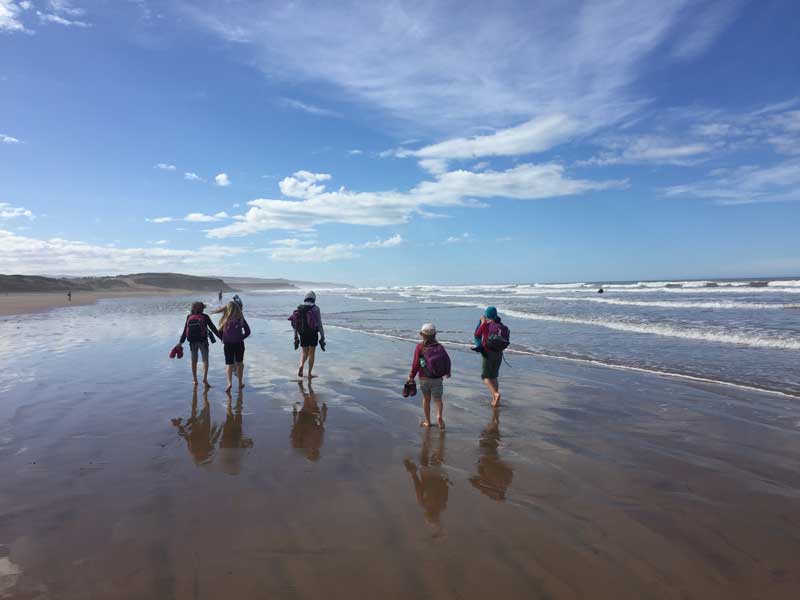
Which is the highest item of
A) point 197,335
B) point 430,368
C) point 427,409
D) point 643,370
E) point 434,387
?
point 197,335

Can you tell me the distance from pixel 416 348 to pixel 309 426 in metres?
2.32

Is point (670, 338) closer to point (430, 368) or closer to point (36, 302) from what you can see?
point (430, 368)

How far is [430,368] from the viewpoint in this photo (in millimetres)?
6801

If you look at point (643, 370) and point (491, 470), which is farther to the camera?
point (643, 370)

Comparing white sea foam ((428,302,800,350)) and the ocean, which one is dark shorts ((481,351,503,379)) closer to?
the ocean

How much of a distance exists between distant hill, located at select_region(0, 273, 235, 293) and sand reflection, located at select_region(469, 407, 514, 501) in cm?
8233

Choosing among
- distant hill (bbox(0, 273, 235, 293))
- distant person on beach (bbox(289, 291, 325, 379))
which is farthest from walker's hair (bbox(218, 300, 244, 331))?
distant hill (bbox(0, 273, 235, 293))

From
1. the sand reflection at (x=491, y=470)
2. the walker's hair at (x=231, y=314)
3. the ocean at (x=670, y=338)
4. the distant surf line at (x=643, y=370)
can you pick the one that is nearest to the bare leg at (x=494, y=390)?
the sand reflection at (x=491, y=470)

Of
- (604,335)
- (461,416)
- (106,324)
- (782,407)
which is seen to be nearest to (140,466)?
(461,416)

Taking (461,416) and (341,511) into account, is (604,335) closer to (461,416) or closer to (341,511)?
(461,416)

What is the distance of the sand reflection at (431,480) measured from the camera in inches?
166

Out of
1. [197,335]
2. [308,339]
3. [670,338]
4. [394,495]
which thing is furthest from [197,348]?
[670,338]

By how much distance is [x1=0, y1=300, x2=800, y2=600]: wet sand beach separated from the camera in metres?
3.27

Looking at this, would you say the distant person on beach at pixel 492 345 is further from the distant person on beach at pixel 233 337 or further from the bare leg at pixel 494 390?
the distant person on beach at pixel 233 337
